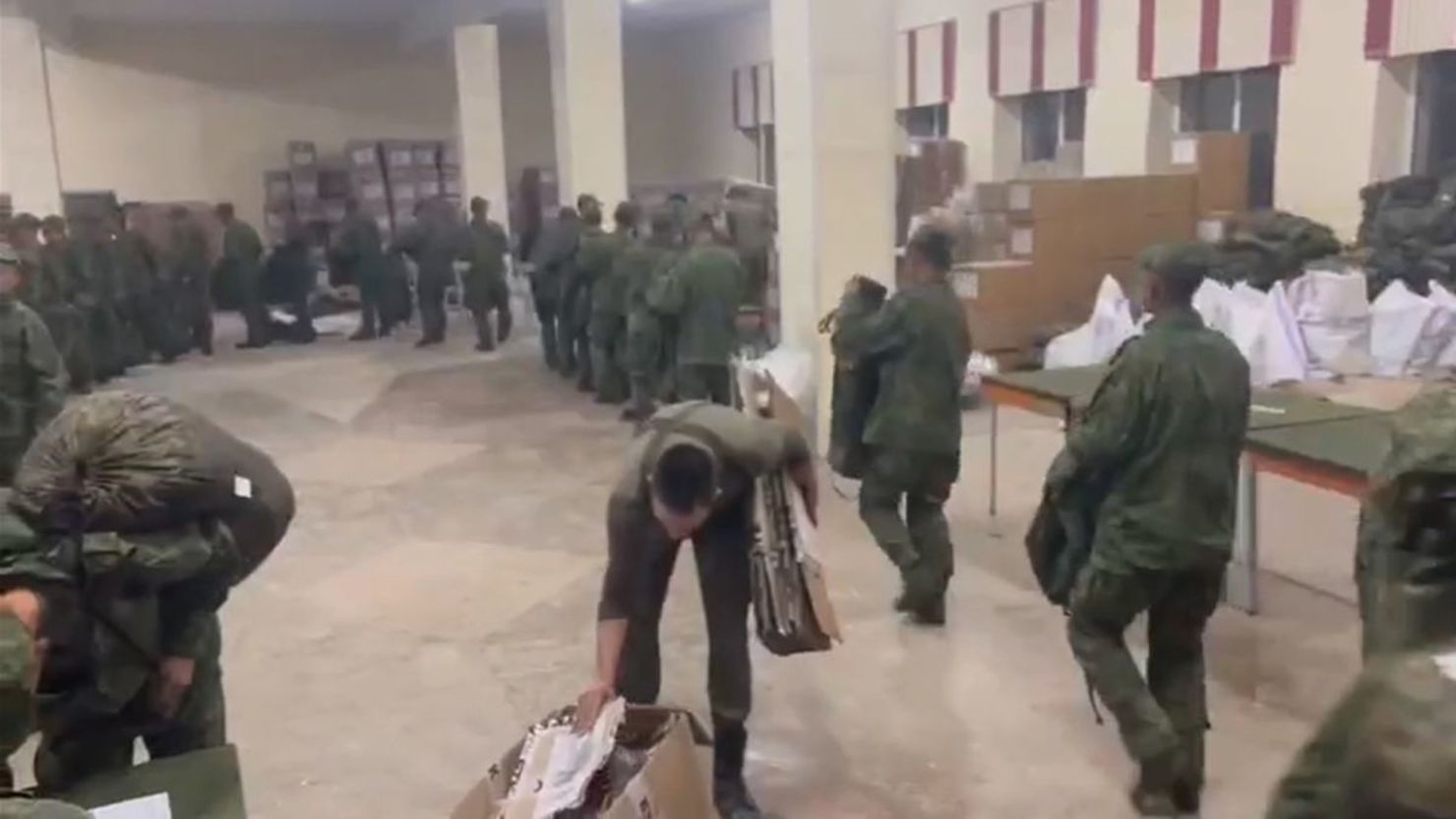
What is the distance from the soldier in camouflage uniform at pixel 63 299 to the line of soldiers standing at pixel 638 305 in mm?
3311

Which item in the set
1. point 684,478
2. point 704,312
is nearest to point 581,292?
point 704,312

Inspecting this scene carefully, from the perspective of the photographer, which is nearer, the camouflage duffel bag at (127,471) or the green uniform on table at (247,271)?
the camouflage duffel bag at (127,471)

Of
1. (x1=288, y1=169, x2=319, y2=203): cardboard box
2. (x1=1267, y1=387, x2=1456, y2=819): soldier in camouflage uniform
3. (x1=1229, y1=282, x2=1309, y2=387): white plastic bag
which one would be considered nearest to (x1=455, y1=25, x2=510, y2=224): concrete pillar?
(x1=288, y1=169, x2=319, y2=203): cardboard box

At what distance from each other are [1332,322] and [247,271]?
9189 mm

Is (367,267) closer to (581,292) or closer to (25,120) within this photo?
(25,120)

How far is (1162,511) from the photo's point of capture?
336 cm

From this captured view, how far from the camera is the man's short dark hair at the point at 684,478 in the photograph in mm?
2971

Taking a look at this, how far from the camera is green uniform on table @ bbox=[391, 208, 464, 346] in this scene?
40.1ft

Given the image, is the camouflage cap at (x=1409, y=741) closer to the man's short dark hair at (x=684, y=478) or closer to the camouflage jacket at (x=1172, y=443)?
the man's short dark hair at (x=684, y=478)

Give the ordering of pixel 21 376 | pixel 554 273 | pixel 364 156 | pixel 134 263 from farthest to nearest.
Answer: pixel 364 156
pixel 134 263
pixel 554 273
pixel 21 376

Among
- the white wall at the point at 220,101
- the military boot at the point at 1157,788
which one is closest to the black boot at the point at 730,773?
the military boot at the point at 1157,788

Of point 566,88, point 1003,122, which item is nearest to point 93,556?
point 566,88

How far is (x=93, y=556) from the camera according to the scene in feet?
8.62

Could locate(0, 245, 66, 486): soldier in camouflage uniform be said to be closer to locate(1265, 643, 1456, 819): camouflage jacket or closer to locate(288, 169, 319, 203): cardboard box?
locate(1265, 643, 1456, 819): camouflage jacket
